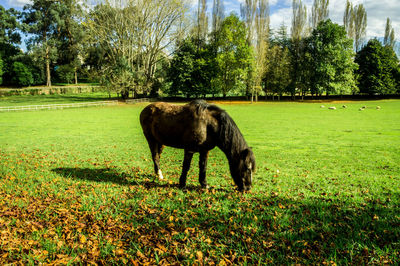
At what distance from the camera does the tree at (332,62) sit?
48.4 metres

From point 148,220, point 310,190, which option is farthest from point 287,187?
point 148,220

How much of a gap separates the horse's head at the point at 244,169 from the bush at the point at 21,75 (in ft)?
252

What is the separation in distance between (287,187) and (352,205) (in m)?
1.57

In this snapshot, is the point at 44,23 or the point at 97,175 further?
the point at 44,23

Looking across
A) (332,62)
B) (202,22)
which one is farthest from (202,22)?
(332,62)

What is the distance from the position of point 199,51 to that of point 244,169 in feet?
168

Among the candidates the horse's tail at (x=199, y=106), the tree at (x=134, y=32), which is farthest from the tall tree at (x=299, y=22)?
the horse's tail at (x=199, y=106)

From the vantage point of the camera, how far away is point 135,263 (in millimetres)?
3111

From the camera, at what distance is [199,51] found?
52.7 meters

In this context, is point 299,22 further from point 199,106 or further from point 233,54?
point 199,106

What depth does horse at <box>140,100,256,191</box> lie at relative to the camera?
546 centimetres

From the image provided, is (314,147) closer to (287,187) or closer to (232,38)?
(287,187)

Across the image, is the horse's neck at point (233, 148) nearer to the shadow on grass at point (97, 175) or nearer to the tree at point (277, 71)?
the shadow on grass at point (97, 175)

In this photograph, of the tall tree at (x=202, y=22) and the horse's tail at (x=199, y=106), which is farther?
the tall tree at (x=202, y=22)
